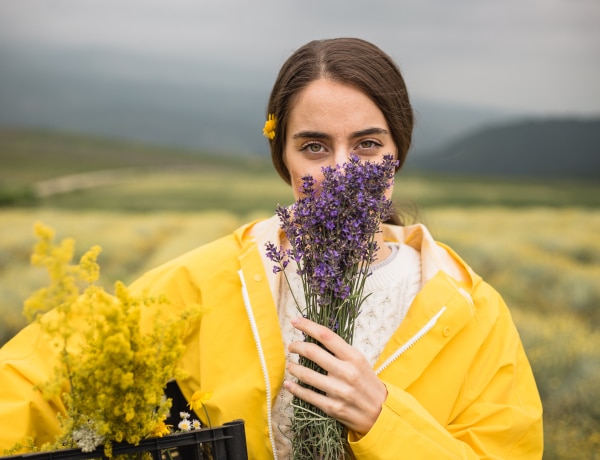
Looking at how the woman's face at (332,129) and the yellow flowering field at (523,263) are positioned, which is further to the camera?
the yellow flowering field at (523,263)

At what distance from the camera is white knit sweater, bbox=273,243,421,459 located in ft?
5.96

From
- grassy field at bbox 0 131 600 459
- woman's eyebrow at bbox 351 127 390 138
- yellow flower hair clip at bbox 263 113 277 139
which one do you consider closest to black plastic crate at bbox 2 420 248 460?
woman's eyebrow at bbox 351 127 390 138

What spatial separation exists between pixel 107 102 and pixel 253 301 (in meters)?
12.0

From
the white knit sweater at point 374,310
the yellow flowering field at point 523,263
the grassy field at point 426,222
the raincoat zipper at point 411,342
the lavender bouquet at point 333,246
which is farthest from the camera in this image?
the grassy field at point 426,222

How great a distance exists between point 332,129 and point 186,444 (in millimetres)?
997

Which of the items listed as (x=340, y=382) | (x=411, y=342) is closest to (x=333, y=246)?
(x=340, y=382)

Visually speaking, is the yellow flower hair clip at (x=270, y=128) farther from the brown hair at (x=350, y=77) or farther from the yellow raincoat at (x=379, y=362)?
the yellow raincoat at (x=379, y=362)

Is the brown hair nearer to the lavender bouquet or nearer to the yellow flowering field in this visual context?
the lavender bouquet

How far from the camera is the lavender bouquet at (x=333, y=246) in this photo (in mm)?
1388

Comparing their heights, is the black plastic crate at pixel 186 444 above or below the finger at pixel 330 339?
below

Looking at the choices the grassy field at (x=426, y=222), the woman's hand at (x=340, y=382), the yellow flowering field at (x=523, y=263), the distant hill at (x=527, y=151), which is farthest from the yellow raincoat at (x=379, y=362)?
the distant hill at (x=527, y=151)

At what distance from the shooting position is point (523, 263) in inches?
212

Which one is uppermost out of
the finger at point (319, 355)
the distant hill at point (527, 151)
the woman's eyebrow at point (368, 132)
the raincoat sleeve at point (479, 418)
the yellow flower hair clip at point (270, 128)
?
the distant hill at point (527, 151)

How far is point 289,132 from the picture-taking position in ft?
6.39
